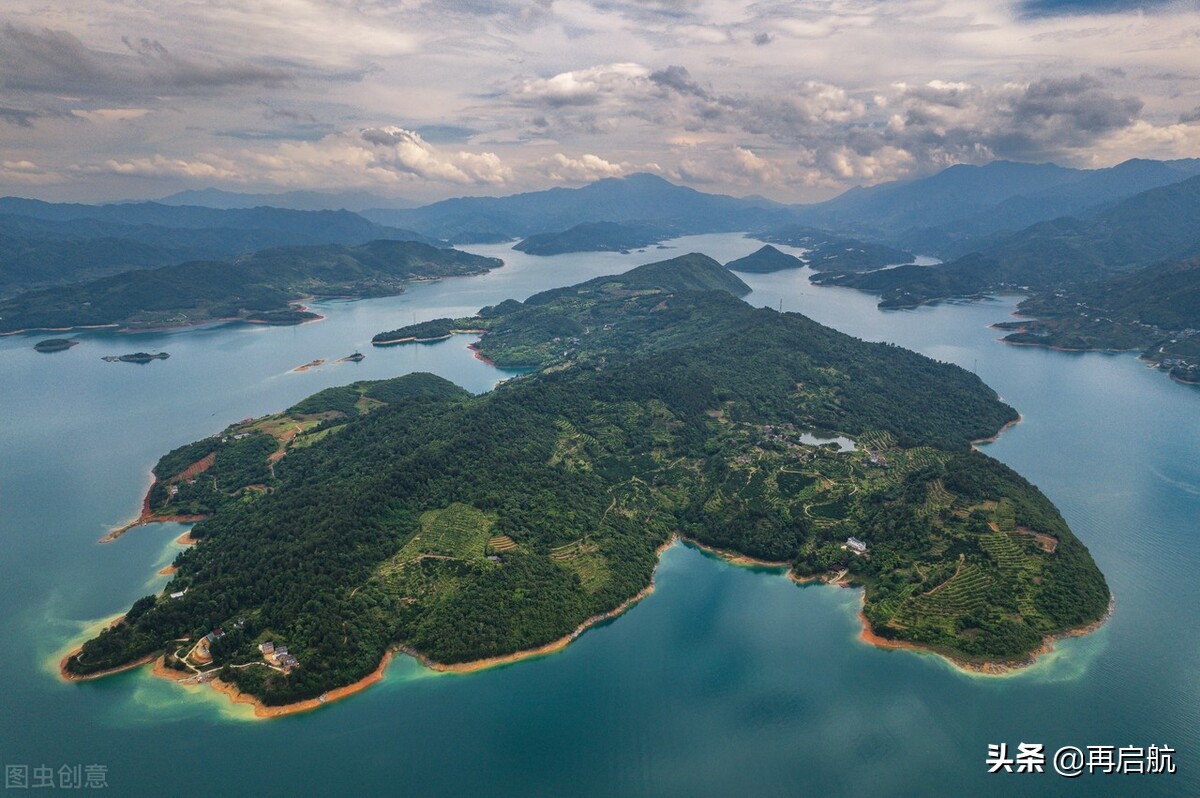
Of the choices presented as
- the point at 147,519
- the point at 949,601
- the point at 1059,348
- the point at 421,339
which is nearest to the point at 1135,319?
the point at 1059,348

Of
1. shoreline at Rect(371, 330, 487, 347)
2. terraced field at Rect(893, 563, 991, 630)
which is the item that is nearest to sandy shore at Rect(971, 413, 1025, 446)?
terraced field at Rect(893, 563, 991, 630)

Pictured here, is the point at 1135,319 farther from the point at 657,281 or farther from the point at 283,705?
the point at 283,705

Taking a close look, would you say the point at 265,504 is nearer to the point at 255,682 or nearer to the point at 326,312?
the point at 255,682

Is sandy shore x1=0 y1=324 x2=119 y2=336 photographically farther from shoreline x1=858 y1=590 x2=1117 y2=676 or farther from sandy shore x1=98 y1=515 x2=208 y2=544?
shoreline x1=858 y1=590 x2=1117 y2=676

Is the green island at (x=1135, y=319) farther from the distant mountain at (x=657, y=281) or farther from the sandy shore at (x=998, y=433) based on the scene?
the distant mountain at (x=657, y=281)

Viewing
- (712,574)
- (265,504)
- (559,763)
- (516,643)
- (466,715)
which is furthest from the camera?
(265,504)

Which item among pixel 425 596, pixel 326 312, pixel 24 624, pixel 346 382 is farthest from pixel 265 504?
pixel 326 312
